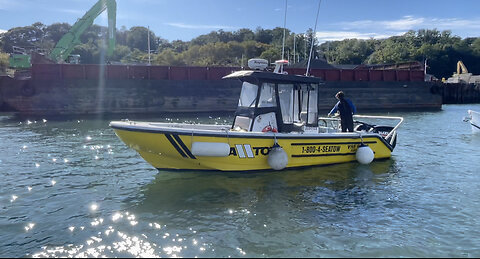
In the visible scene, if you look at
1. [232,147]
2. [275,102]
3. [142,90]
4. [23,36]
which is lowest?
[232,147]

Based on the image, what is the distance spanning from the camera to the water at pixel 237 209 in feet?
17.5

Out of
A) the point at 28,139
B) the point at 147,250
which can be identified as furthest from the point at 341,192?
the point at 28,139

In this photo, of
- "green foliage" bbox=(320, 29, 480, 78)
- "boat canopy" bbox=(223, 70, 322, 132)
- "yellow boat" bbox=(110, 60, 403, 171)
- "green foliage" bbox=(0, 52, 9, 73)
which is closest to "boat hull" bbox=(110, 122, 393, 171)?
"yellow boat" bbox=(110, 60, 403, 171)

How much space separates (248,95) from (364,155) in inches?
140

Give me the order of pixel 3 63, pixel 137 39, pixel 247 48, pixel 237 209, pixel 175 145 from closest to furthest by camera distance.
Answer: pixel 237 209
pixel 175 145
pixel 3 63
pixel 247 48
pixel 137 39

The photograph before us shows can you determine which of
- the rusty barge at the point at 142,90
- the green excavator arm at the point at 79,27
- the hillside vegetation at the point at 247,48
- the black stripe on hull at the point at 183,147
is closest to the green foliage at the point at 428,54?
the hillside vegetation at the point at 247,48

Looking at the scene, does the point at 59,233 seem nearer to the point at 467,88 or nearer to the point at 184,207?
the point at 184,207

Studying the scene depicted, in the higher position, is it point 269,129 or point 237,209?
point 269,129

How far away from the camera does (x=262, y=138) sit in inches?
338

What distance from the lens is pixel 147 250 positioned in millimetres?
5184

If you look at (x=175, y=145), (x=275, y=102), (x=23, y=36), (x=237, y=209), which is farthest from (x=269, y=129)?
(x=23, y=36)

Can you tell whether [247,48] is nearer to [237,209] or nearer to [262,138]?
[262,138]

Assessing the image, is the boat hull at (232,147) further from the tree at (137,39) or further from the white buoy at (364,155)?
the tree at (137,39)

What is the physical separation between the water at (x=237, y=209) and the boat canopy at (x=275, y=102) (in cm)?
129
